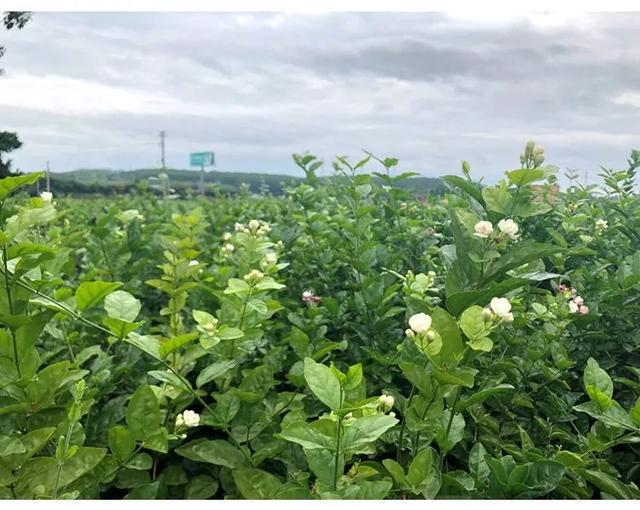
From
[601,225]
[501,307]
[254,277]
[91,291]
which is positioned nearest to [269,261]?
[254,277]

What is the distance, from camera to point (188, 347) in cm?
135

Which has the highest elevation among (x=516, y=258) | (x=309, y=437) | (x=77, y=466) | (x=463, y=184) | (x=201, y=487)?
(x=463, y=184)

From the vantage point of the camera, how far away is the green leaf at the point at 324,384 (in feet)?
2.78

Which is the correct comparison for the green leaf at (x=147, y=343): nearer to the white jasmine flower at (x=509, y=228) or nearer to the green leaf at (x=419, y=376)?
the green leaf at (x=419, y=376)

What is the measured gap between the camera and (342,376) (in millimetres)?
864

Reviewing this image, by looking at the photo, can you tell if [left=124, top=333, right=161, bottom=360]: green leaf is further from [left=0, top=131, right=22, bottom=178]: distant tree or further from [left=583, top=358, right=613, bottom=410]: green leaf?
[left=0, top=131, right=22, bottom=178]: distant tree

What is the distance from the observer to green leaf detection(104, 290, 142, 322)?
1064mm

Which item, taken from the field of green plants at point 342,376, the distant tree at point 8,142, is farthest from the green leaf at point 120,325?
the distant tree at point 8,142

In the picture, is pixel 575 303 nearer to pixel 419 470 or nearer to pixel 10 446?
pixel 419 470

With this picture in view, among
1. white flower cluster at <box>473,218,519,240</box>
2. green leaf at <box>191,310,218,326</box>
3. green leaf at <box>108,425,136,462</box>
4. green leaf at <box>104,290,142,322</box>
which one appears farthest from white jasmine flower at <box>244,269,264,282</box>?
white flower cluster at <box>473,218,519,240</box>

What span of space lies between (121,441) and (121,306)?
213 millimetres

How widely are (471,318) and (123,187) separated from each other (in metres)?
8.52

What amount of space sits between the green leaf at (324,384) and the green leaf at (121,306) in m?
0.34

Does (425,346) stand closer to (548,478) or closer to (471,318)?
(471,318)
